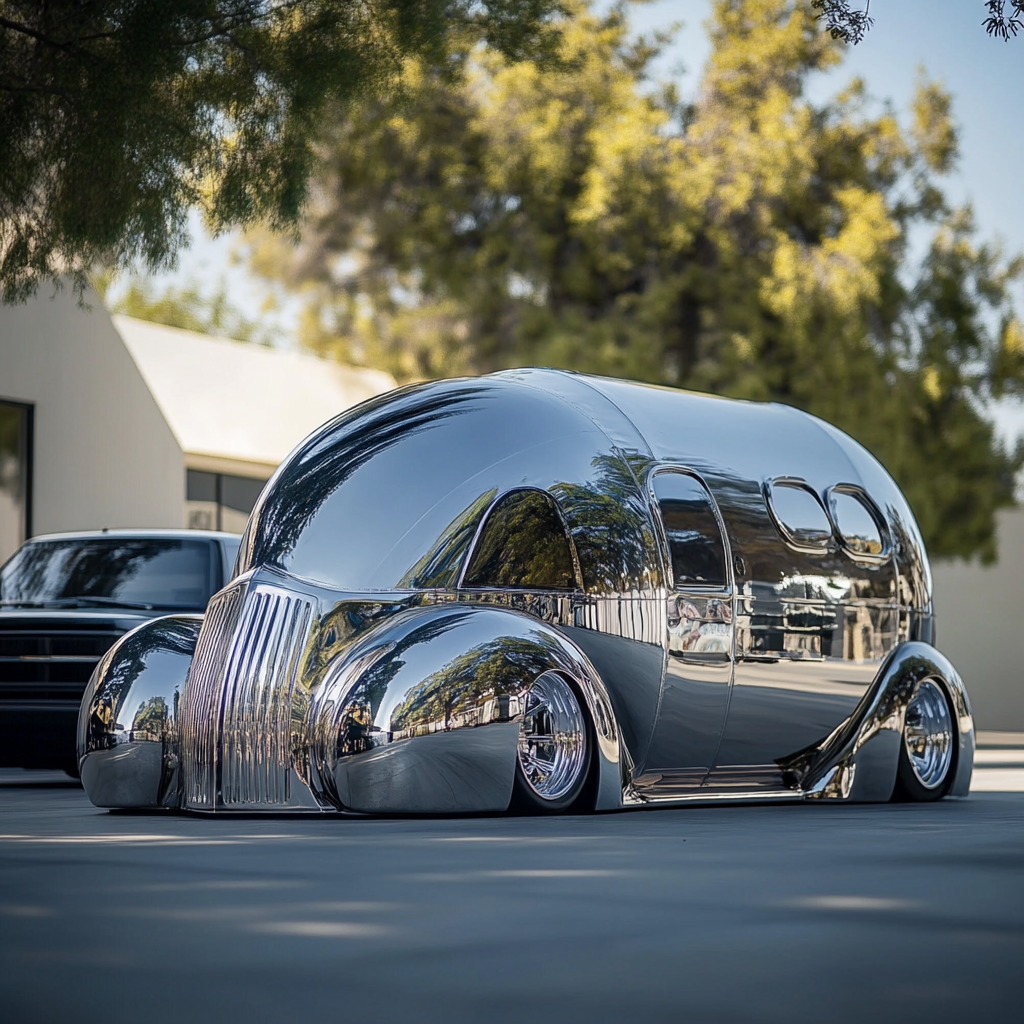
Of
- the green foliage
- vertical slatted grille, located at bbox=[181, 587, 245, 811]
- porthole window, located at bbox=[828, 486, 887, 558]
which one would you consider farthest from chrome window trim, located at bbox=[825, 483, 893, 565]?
the green foliage

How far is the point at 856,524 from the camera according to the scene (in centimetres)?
1056

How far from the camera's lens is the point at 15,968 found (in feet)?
13.3

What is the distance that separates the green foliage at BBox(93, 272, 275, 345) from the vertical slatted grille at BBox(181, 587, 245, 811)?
63524 mm

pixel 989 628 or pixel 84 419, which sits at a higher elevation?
pixel 84 419

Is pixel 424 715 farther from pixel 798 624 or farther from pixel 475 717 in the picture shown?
pixel 798 624

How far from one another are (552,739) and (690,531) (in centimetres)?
140

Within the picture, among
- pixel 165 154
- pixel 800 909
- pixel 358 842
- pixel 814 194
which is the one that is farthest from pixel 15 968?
pixel 814 194

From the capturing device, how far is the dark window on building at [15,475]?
21047mm

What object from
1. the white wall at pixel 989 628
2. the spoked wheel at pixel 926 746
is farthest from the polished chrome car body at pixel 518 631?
the white wall at pixel 989 628

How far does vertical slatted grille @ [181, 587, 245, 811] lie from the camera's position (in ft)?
27.5

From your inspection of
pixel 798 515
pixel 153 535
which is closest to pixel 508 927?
pixel 798 515

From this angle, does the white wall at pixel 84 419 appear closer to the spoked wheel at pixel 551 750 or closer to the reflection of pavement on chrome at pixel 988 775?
the reflection of pavement on chrome at pixel 988 775

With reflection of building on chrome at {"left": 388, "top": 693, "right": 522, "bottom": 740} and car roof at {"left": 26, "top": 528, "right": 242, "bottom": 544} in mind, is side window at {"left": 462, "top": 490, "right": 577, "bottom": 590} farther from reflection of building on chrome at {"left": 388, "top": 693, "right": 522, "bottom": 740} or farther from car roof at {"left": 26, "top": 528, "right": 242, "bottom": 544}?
car roof at {"left": 26, "top": 528, "right": 242, "bottom": 544}

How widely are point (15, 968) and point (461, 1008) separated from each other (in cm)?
103
